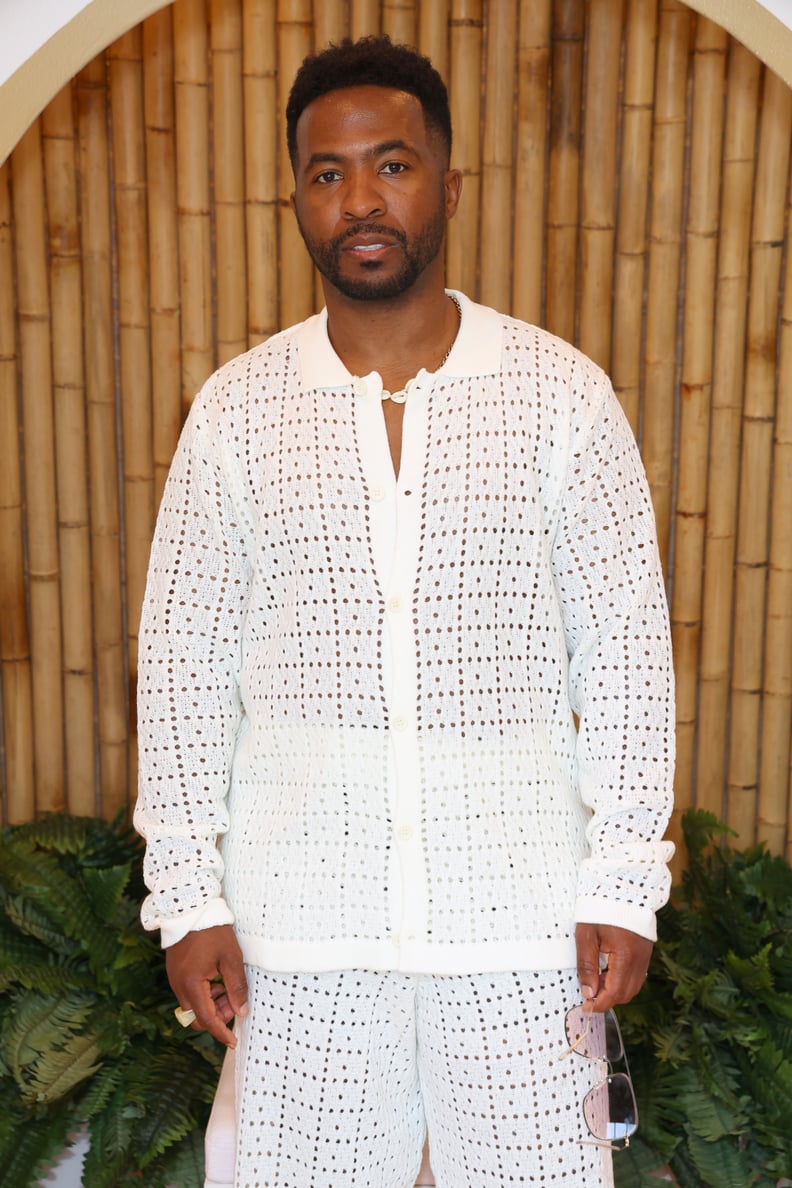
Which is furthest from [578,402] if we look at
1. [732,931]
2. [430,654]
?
[732,931]

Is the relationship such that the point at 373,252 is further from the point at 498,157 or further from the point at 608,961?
the point at 498,157

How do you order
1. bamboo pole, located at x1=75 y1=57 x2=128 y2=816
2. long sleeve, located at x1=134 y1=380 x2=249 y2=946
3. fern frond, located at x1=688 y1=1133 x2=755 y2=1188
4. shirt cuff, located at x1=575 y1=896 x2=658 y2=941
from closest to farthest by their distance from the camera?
1. shirt cuff, located at x1=575 y1=896 x2=658 y2=941
2. long sleeve, located at x1=134 y1=380 x2=249 y2=946
3. fern frond, located at x1=688 y1=1133 x2=755 y2=1188
4. bamboo pole, located at x1=75 y1=57 x2=128 y2=816

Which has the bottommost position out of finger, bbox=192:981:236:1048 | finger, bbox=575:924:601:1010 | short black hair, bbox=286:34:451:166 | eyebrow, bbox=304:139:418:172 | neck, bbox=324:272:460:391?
finger, bbox=192:981:236:1048

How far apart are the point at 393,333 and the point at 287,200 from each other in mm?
1358

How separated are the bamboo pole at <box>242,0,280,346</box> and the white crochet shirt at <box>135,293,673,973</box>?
127cm

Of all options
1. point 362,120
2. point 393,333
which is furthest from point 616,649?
point 362,120

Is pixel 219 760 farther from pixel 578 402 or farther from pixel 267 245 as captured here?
pixel 267 245

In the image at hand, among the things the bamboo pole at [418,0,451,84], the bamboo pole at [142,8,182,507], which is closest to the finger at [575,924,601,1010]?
the bamboo pole at [142,8,182,507]

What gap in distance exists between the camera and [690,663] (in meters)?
3.21

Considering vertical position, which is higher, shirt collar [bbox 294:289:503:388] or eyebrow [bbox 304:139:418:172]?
eyebrow [bbox 304:139:418:172]

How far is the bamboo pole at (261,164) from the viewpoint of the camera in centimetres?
299

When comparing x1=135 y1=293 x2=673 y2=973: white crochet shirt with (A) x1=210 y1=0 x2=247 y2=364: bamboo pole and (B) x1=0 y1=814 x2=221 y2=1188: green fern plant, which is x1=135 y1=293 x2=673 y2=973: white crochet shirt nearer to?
(B) x1=0 y1=814 x2=221 y2=1188: green fern plant

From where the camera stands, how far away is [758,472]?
123 inches

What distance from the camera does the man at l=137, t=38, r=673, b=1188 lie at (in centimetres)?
176
